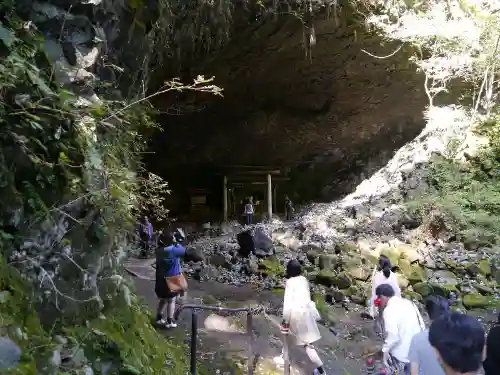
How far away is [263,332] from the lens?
5.58 m

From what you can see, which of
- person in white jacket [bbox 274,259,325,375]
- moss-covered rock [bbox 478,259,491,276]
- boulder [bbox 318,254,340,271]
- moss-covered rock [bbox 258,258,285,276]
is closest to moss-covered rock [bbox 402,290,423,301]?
boulder [bbox 318,254,340,271]

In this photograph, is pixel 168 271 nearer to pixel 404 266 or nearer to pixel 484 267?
pixel 404 266

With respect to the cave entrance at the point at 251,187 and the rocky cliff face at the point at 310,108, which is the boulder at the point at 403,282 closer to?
the rocky cliff face at the point at 310,108

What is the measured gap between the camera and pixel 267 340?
17.5 feet

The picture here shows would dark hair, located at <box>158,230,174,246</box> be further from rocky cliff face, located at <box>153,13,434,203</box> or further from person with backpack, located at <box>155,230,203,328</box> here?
rocky cliff face, located at <box>153,13,434,203</box>

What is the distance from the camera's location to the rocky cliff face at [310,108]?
13.1 meters

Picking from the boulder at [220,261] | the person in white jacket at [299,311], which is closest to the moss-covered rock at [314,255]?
the boulder at [220,261]

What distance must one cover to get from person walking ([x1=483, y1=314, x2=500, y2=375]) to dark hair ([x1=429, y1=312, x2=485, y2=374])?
0.21m

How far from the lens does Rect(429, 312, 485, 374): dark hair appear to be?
1753 millimetres

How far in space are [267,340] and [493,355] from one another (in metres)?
3.72

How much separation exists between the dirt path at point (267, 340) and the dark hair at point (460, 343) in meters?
2.72

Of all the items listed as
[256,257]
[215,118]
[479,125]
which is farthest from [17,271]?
[215,118]

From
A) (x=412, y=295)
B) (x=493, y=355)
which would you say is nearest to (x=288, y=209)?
(x=412, y=295)

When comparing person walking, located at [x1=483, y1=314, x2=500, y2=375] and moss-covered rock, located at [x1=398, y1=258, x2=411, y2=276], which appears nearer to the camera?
person walking, located at [x1=483, y1=314, x2=500, y2=375]
